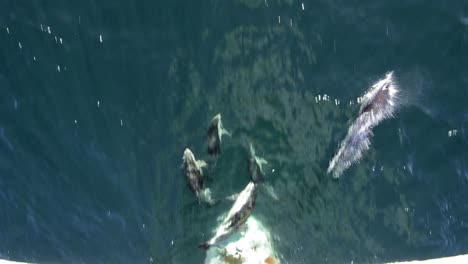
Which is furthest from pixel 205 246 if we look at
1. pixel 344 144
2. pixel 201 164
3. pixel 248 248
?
pixel 344 144

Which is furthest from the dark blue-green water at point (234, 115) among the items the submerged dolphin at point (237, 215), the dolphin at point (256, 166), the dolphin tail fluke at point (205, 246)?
the dolphin tail fluke at point (205, 246)

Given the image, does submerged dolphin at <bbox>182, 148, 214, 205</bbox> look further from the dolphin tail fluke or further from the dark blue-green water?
the dolphin tail fluke

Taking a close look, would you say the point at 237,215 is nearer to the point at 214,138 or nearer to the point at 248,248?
the point at 248,248

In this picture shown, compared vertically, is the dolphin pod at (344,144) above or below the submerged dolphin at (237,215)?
above

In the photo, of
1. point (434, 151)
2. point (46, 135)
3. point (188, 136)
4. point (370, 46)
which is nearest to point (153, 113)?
point (188, 136)

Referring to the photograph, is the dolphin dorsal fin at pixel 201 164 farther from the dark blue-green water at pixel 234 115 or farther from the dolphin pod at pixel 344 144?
the dark blue-green water at pixel 234 115
